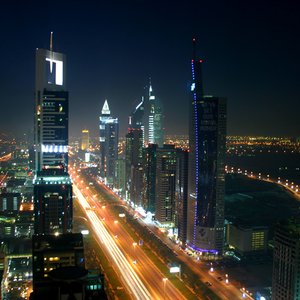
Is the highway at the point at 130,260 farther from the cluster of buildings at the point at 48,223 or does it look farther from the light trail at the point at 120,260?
the cluster of buildings at the point at 48,223

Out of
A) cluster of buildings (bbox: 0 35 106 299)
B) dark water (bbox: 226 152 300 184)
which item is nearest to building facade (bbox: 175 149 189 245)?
cluster of buildings (bbox: 0 35 106 299)

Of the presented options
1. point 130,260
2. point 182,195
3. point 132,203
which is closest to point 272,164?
point 132,203

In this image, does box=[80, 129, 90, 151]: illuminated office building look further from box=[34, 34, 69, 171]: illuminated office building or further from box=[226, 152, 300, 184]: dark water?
box=[34, 34, 69, 171]: illuminated office building

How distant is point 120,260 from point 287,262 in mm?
7659

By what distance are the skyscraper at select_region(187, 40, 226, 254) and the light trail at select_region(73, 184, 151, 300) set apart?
372cm

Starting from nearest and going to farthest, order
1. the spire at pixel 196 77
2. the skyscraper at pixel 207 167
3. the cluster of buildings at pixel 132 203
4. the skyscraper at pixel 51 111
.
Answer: the cluster of buildings at pixel 132 203 → the skyscraper at pixel 207 167 → the spire at pixel 196 77 → the skyscraper at pixel 51 111

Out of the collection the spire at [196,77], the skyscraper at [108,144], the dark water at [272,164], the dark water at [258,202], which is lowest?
the dark water at [258,202]

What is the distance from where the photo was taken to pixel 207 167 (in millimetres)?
21203

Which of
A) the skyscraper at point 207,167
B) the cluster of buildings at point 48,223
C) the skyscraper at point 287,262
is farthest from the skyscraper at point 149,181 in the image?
the skyscraper at point 287,262

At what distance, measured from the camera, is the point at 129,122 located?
Result: 136ft

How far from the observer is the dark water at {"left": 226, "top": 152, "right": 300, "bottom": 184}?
1876 inches

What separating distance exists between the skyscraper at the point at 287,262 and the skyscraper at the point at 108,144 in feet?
91.0

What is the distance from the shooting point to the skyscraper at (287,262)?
12.7 m

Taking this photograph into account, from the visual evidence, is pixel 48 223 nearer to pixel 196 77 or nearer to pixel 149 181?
pixel 196 77
